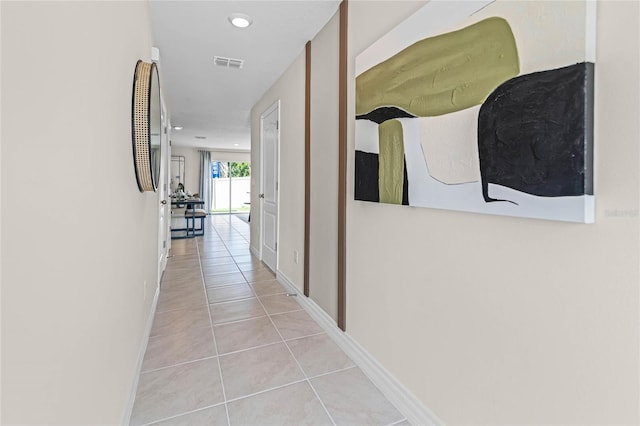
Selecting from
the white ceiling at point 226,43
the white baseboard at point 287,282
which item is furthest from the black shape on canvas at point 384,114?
the white baseboard at point 287,282

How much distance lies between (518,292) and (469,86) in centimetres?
76

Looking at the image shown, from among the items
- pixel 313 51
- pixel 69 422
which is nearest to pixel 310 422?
pixel 69 422

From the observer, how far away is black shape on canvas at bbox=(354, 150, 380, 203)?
1.82m

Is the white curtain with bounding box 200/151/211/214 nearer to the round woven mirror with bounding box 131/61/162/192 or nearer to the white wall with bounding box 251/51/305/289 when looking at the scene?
the white wall with bounding box 251/51/305/289

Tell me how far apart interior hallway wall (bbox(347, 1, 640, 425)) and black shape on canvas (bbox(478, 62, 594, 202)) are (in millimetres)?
42

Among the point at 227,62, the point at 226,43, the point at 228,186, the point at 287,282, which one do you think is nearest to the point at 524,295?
the point at 287,282

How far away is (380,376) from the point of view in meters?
1.82

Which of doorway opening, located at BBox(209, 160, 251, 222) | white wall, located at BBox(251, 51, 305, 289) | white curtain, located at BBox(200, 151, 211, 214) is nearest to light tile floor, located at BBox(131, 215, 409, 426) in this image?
white wall, located at BBox(251, 51, 305, 289)

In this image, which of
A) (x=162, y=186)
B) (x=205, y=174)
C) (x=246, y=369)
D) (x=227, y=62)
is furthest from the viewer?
(x=205, y=174)

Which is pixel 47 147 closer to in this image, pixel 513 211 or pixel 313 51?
pixel 513 211

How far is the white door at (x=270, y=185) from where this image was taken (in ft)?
13.1

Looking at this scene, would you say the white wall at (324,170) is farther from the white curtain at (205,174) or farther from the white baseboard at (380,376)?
the white curtain at (205,174)

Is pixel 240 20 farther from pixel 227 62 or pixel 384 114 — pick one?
pixel 384 114

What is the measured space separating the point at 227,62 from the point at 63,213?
2992 mm
